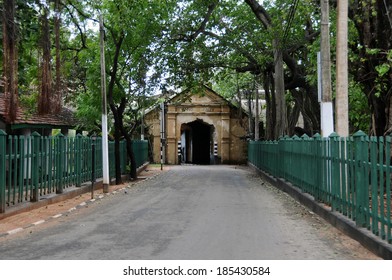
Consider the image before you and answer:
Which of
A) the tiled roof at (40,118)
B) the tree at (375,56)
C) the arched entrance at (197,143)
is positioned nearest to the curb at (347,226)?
the tree at (375,56)

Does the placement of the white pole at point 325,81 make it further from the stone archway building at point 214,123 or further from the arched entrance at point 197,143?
the arched entrance at point 197,143

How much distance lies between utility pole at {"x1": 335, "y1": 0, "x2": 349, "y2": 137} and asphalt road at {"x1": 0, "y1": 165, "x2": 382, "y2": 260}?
2127 mm

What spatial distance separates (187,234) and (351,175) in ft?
9.15

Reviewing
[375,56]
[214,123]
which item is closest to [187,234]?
[375,56]

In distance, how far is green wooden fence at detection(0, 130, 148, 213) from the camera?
9.96m

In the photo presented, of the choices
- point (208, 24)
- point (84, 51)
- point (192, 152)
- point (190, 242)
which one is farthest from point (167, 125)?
point (190, 242)

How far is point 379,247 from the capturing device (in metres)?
6.16

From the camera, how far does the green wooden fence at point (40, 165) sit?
9.96m

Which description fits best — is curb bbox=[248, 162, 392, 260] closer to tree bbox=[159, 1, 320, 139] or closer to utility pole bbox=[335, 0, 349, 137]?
utility pole bbox=[335, 0, 349, 137]

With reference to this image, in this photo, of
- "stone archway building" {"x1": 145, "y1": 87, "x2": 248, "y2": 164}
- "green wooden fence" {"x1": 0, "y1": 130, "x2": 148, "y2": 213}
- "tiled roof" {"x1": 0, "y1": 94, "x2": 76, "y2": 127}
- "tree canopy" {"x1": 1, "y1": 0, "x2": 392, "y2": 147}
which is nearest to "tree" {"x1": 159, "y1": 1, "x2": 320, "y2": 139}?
"tree canopy" {"x1": 1, "y1": 0, "x2": 392, "y2": 147}

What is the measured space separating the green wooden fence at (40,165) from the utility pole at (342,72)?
6946mm

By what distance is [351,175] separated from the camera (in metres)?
7.71

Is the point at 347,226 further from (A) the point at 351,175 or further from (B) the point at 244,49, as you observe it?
(B) the point at 244,49

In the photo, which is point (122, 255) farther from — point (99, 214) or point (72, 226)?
point (99, 214)
